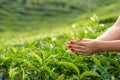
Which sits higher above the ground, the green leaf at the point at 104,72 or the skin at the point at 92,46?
the skin at the point at 92,46

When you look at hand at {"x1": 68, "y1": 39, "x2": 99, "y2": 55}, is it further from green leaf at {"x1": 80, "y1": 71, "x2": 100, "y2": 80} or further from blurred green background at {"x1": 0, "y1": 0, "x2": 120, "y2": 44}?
blurred green background at {"x1": 0, "y1": 0, "x2": 120, "y2": 44}

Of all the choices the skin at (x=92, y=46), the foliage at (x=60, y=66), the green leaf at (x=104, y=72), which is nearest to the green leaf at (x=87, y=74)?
the foliage at (x=60, y=66)

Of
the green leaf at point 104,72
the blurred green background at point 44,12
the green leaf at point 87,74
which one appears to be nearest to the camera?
the green leaf at point 87,74

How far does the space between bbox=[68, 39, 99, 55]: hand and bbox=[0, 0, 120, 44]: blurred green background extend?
62.5 m

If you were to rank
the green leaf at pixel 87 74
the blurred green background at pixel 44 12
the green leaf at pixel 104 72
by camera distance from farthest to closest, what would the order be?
the blurred green background at pixel 44 12, the green leaf at pixel 104 72, the green leaf at pixel 87 74

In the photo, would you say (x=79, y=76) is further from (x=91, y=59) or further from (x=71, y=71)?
(x=91, y=59)

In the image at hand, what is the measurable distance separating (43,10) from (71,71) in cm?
7816

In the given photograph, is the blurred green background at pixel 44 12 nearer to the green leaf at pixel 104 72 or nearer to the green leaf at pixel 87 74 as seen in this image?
the green leaf at pixel 104 72

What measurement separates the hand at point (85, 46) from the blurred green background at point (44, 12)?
205 ft

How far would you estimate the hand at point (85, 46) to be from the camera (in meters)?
3.21

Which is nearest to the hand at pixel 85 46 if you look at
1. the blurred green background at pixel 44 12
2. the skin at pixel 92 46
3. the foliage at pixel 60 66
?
the skin at pixel 92 46

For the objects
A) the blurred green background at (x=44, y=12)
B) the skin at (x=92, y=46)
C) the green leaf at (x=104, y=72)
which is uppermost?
the blurred green background at (x=44, y=12)

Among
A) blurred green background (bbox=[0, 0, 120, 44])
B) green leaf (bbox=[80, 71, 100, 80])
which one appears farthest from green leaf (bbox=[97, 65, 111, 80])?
blurred green background (bbox=[0, 0, 120, 44])

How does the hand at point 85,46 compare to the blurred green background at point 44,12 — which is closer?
the hand at point 85,46
